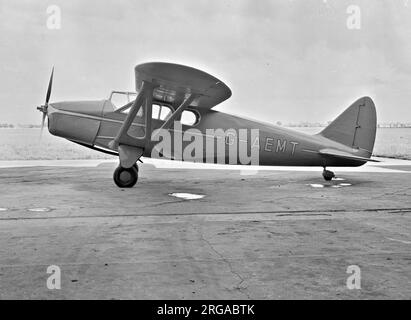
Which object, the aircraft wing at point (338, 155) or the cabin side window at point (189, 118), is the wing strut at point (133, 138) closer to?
the cabin side window at point (189, 118)

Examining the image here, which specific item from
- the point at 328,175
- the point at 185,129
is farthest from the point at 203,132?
the point at 328,175

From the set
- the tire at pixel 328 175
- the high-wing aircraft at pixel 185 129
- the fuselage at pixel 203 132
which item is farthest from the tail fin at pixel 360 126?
the tire at pixel 328 175

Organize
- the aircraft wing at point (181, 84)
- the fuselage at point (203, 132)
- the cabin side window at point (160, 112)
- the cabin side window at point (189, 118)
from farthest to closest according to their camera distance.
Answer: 1. the cabin side window at point (189, 118)
2. the cabin side window at point (160, 112)
3. the fuselage at point (203, 132)
4. the aircraft wing at point (181, 84)

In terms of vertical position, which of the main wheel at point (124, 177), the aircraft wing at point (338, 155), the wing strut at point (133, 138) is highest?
the wing strut at point (133, 138)

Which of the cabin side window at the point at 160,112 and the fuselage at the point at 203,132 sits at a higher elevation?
the cabin side window at the point at 160,112

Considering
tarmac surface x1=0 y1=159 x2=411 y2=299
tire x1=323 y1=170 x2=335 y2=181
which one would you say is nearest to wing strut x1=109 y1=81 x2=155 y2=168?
tarmac surface x1=0 y1=159 x2=411 y2=299

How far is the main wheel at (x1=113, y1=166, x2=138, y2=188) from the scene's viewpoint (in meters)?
10.1

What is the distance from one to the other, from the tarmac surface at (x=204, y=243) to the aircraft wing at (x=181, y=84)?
249 cm

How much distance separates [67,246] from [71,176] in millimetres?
8580

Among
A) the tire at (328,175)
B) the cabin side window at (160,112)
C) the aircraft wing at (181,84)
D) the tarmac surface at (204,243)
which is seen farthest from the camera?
the tire at (328,175)

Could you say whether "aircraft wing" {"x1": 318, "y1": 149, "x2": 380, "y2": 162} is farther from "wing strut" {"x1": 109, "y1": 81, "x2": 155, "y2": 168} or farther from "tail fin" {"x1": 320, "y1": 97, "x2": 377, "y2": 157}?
"wing strut" {"x1": 109, "y1": 81, "x2": 155, "y2": 168}

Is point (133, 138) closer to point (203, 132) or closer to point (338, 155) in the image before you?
point (203, 132)

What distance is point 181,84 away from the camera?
968cm

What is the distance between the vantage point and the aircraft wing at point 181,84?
A: 8930mm
